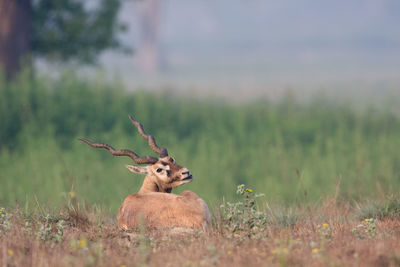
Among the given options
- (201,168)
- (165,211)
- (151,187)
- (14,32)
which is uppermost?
(14,32)

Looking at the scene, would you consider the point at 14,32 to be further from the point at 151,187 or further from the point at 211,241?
the point at 211,241

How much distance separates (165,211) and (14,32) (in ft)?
42.7

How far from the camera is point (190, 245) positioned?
6.58 meters

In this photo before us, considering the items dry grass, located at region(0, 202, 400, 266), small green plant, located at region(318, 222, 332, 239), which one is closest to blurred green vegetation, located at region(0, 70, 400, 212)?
dry grass, located at region(0, 202, 400, 266)

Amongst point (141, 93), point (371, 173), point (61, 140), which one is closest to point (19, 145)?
point (61, 140)

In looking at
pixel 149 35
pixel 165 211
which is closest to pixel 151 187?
pixel 165 211

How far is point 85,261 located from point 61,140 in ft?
38.4

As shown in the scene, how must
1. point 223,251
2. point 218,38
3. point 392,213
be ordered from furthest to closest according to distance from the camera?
point 218,38 < point 392,213 < point 223,251

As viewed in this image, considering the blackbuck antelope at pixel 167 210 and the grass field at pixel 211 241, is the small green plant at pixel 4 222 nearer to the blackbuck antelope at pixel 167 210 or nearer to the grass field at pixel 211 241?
the grass field at pixel 211 241

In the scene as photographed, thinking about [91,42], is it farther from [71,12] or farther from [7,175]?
[7,175]

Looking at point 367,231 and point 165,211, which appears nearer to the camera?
point 367,231

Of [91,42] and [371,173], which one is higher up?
[91,42]

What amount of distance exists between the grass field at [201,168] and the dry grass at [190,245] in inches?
1.0

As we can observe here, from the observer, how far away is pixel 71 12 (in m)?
20.0
